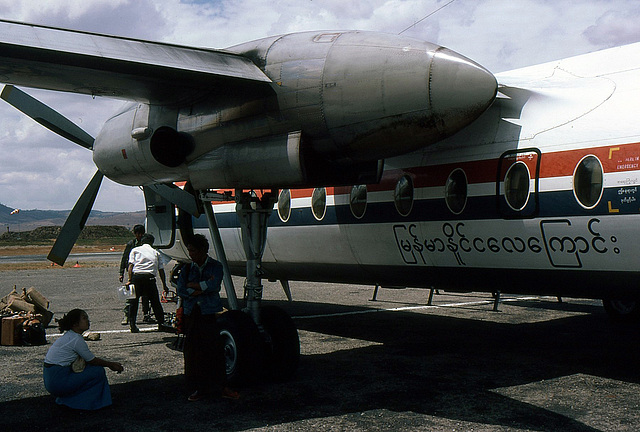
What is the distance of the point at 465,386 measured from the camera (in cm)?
816

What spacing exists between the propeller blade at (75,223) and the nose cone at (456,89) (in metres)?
7.57

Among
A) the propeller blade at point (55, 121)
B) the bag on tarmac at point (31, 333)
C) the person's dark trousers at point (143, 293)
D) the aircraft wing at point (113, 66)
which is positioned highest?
Answer: the propeller blade at point (55, 121)

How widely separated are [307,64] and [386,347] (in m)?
5.50

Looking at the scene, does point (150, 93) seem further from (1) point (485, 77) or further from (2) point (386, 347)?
(2) point (386, 347)

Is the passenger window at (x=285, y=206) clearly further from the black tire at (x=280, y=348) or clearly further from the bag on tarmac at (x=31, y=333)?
the bag on tarmac at (x=31, y=333)

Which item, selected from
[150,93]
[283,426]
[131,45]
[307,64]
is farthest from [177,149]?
[283,426]

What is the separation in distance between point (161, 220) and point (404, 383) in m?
6.93

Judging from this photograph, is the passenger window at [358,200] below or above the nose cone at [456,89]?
below

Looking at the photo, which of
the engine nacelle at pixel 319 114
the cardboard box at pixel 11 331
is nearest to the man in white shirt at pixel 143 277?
the cardboard box at pixel 11 331

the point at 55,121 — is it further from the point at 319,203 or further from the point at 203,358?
the point at 203,358

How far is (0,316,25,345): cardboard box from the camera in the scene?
1100 centimetres

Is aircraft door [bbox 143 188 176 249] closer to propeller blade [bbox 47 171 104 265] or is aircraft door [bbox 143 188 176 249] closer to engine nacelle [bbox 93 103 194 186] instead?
propeller blade [bbox 47 171 104 265]

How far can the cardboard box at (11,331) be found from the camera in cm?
1100

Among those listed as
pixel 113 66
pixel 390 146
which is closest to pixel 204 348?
pixel 390 146
